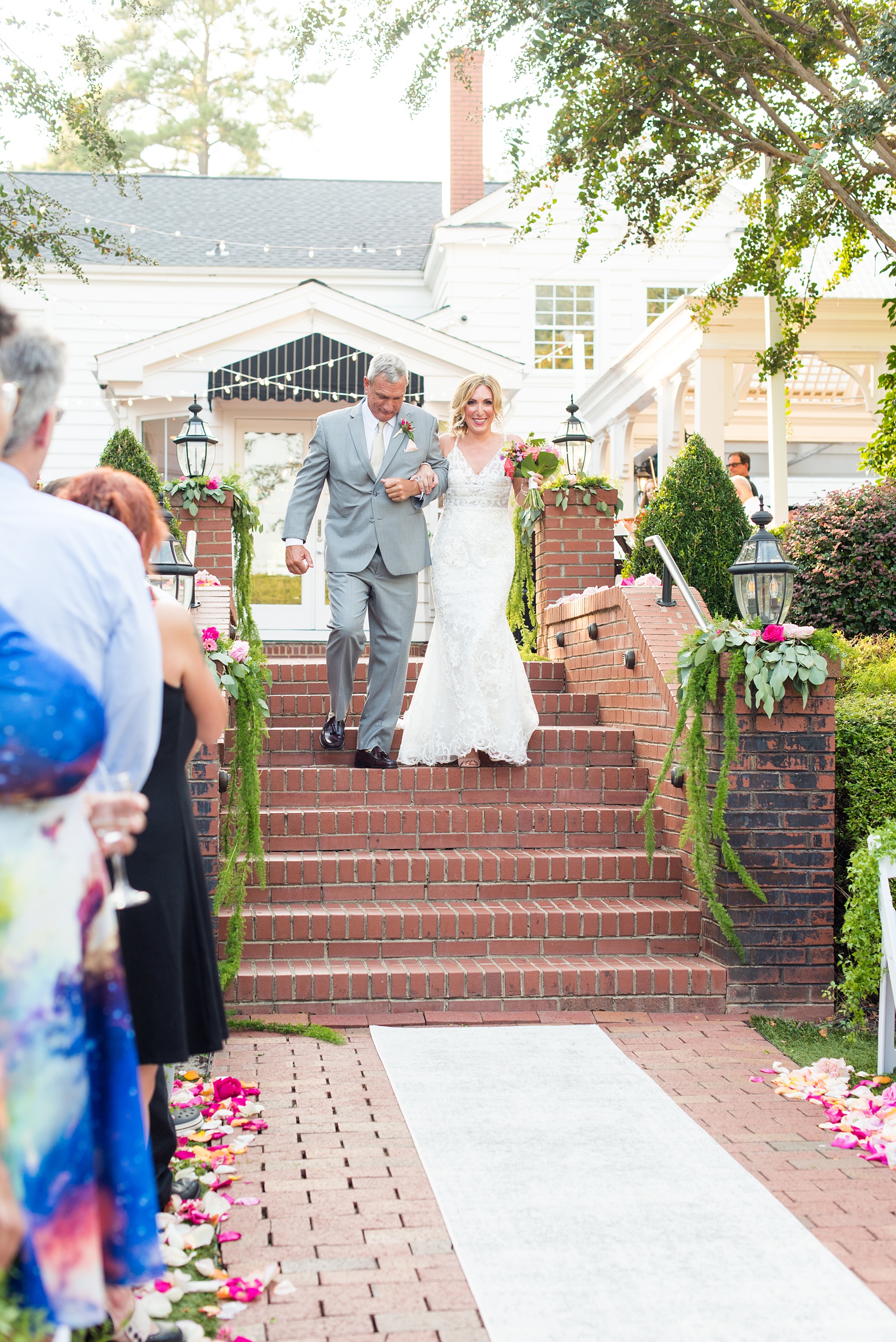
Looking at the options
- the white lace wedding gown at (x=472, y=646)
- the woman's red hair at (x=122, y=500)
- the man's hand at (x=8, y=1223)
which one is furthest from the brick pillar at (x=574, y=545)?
the man's hand at (x=8, y=1223)

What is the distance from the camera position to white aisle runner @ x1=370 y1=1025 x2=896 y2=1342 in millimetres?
2643

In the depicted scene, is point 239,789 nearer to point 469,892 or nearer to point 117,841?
point 469,892

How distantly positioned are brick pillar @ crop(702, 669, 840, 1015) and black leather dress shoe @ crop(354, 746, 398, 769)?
175 cm

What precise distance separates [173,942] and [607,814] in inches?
143

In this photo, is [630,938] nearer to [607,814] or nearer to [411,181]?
[607,814]

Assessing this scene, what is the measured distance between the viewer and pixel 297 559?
237 inches

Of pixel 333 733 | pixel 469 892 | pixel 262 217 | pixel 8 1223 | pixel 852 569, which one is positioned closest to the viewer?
pixel 8 1223

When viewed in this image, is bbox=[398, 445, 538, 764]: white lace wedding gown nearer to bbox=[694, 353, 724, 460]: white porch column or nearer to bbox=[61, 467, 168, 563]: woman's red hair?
bbox=[61, 467, 168, 563]: woman's red hair

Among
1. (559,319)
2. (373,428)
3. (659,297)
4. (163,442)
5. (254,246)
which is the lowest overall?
(373,428)

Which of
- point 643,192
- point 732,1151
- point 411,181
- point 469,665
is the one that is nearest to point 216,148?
point 411,181

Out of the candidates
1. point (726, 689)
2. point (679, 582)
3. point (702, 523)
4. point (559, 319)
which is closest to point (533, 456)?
point (679, 582)

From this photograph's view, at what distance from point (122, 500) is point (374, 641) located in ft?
Answer: 12.2

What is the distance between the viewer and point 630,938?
5.37 m

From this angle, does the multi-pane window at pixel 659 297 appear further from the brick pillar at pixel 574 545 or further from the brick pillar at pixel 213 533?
the brick pillar at pixel 213 533
